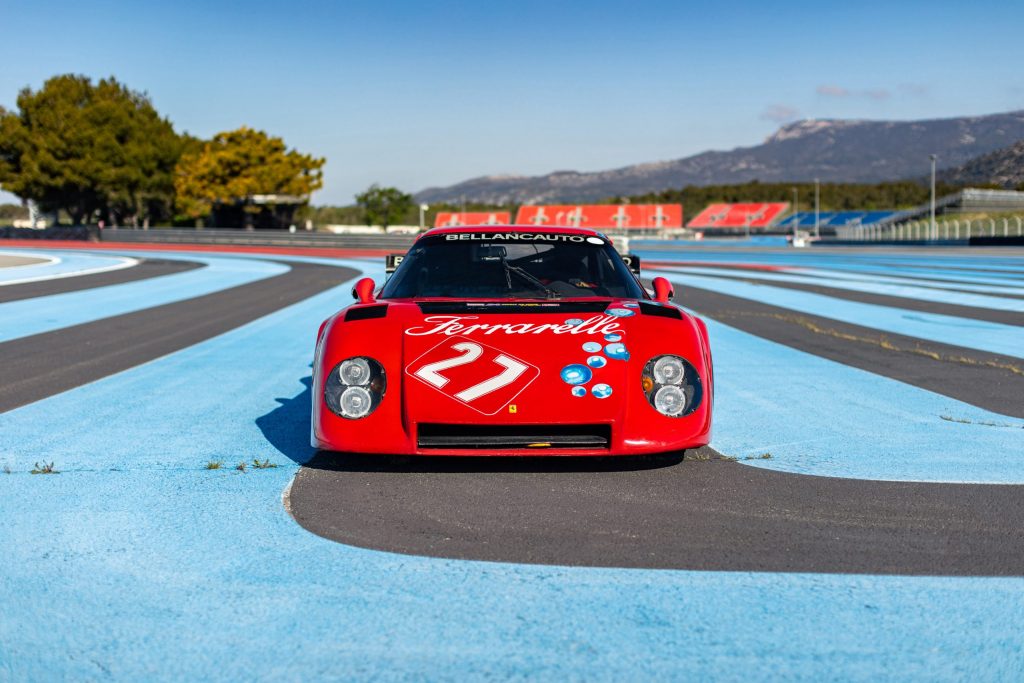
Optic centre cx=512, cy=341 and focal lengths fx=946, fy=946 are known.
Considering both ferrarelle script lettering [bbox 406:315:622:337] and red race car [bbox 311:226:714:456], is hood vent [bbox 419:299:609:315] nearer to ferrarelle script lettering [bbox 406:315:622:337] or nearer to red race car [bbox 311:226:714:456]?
red race car [bbox 311:226:714:456]

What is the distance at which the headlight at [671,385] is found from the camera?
413 centimetres

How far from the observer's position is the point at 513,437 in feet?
13.1

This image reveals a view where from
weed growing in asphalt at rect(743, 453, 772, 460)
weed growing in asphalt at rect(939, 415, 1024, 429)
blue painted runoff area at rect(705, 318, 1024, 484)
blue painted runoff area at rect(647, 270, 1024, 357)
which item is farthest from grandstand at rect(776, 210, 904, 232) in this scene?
weed growing in asphalt at rect(743, 453, 772, 460)

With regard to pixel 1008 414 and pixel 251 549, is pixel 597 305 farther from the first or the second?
pixel 1008 414

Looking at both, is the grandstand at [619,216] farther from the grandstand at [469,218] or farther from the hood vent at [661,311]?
the hood vent at [661,311]

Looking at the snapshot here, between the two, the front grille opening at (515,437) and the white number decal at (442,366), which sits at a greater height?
the white number decal at (442,366)

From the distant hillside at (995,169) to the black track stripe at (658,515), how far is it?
601 ft

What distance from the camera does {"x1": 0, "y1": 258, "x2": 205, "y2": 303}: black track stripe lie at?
667 inches

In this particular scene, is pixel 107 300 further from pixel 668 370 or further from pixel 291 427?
pixel 668 370

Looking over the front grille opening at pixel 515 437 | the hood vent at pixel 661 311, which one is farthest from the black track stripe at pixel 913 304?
the front grille opening at pixel 515 437

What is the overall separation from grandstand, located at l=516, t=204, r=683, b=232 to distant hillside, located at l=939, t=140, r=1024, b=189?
334ft

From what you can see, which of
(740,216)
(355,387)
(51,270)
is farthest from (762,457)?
(740,216)

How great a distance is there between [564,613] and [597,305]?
6.88 feet

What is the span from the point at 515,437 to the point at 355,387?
74 centimetres
